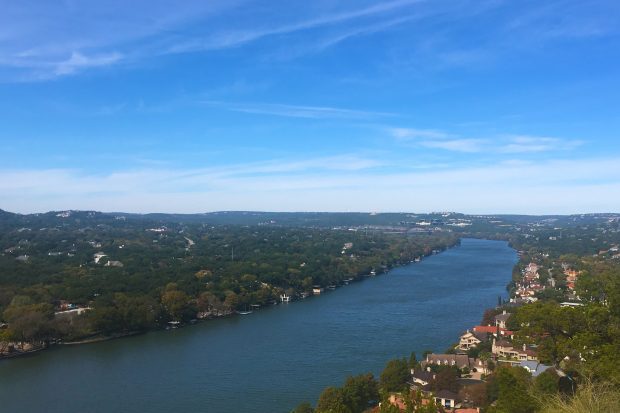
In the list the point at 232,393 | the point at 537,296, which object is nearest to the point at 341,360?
the point at 232,393

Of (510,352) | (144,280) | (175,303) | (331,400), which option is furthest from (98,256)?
(331,400)

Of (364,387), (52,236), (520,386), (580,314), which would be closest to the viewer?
(580,314)

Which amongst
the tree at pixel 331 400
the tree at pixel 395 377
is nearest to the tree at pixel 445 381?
the tree at pixel 395 377

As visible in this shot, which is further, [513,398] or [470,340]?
[470,340]

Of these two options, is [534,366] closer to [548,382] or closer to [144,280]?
[548,382]

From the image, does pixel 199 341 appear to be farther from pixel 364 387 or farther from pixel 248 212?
pixel 248 212

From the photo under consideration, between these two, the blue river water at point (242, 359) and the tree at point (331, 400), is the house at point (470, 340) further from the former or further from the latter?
the tree at point (331, 400)

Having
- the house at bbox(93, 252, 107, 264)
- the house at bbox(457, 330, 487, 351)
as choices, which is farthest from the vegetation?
the house at bbox(457, 330, 487, 351)
